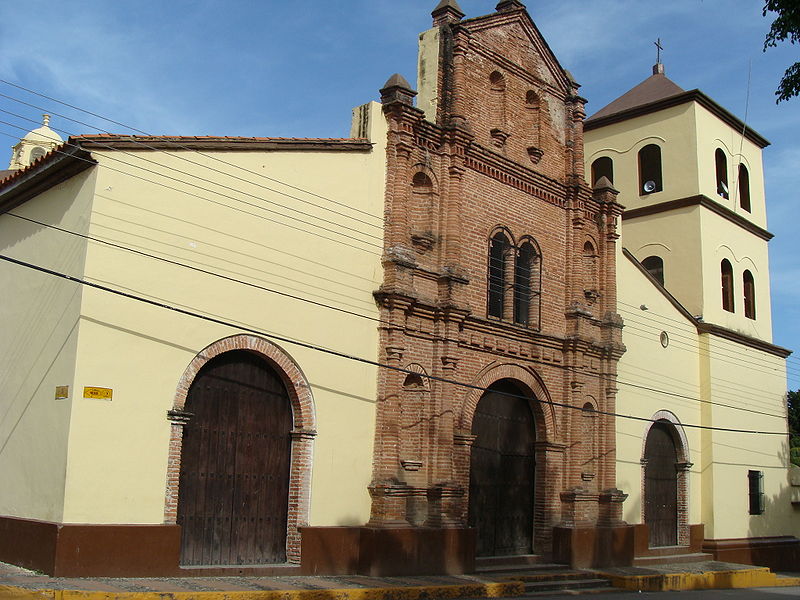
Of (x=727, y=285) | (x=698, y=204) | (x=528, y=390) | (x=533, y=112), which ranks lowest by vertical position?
(x=528, y=390)

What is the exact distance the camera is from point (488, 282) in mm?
17078

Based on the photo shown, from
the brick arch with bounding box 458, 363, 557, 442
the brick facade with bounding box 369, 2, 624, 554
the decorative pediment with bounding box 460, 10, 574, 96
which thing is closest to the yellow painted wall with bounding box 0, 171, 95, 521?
the brick facade with bounding box 369, 2, 624, 554

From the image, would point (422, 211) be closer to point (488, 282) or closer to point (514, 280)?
point (488, 282)

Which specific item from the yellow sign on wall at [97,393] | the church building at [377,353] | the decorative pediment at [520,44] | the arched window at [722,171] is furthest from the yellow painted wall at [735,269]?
the yellow sign on wall at [97,393]

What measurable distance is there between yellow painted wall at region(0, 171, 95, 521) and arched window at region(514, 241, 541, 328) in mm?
8956

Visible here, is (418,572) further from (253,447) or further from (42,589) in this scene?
(42,589)

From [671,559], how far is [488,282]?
8259 millimetres

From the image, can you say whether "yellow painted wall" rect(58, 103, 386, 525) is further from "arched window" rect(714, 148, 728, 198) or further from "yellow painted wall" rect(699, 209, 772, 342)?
"arched window" rect(714, 148, 728, 198)

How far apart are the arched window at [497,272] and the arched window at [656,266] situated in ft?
26.1

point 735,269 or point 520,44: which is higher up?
point 520,44

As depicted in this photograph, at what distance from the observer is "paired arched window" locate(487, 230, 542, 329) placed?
1742 cm

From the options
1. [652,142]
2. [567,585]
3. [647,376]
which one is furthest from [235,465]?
[652,142]

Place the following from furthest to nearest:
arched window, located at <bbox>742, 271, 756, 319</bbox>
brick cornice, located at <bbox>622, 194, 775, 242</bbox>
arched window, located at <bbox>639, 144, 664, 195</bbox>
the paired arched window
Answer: arched window, located at <bbox>742, 271, 756, 319</bbox>
arched window, located at <bbox>639, 144, 664, 195</bbox>
brick cornice, located at <bbox>622, 194, 775, 242</bbox>
the paired arched window

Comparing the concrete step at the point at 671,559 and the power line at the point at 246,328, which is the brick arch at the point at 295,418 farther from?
the concrete step at the point at 671,559
